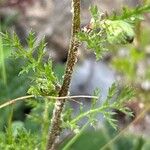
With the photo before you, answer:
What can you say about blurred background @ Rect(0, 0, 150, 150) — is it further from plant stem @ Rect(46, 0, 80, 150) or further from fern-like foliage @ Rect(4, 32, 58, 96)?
fern-like foliage @ Rect(4, 32, 58, 96)

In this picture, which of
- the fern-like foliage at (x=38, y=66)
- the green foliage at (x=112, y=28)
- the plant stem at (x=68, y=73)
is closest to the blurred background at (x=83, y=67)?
the plant stem at (x=68, y=73)

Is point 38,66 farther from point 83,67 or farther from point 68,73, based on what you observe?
point 83,67

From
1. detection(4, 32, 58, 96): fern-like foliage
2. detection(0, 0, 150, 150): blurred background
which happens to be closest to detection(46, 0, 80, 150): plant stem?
detection(4, 32, 58, 96): fern-like foliage

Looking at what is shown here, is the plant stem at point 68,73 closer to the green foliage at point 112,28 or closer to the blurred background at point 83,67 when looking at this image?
the green foliage at point 112,28

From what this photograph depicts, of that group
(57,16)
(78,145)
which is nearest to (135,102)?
(78,145)

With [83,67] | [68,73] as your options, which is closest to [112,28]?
[68,73]

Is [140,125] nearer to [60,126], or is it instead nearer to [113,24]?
[60,126]
